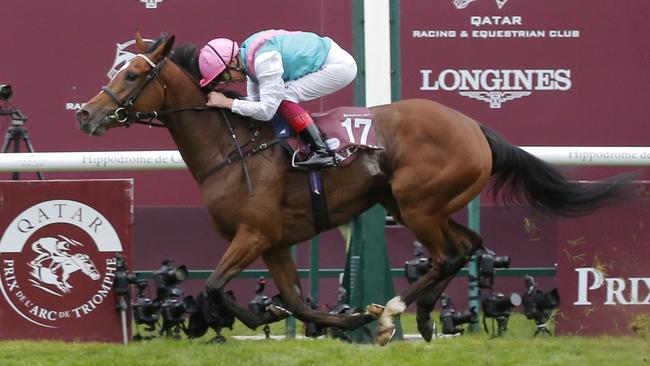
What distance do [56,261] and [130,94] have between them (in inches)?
52.3

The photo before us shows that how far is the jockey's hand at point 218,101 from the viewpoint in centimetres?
775

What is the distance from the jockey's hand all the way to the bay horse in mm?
89

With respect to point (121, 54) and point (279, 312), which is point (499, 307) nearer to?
point (279, 312)

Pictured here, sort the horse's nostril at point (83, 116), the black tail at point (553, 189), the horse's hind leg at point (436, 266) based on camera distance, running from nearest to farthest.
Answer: the horse's nostril at point (83, 116), the horse's hind leg at point (436, 266), the black tail at point (553, 189)

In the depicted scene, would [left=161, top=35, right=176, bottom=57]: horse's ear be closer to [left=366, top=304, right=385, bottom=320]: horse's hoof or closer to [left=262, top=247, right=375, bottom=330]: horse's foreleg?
[left=262, top=247, right=375, bottom=330]: horse's foreleg

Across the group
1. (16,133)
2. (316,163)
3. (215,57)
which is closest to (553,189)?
(316,163)

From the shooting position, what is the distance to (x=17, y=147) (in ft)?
30.6

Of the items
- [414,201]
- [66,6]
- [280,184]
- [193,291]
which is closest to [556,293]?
[414,201]

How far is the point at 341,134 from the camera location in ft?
25.5

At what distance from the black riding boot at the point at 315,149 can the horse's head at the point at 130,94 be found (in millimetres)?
808

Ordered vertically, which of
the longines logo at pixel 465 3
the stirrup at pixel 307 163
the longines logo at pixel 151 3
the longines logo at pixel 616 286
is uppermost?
the longines logo at pixel 151 3

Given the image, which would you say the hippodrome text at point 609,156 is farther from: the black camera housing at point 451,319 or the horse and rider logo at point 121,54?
the horse and rider logo at point 121,54

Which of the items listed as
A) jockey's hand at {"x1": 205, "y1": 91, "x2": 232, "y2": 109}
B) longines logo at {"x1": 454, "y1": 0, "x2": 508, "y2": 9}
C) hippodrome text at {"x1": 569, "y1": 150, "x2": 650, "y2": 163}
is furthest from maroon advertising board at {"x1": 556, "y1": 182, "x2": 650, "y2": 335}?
jockey's hand at {"x1": 205, "y1": 91, "x2": 232, "y2": 109}

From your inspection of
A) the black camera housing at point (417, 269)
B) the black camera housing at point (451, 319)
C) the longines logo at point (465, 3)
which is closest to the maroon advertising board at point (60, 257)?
the black camera housing at point (417, 269)
